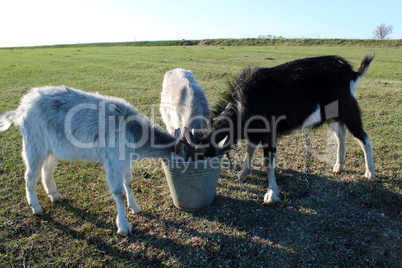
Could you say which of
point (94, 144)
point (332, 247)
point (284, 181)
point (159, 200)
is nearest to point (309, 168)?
point (284, 181)

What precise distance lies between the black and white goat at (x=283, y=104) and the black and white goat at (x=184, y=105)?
464 mm

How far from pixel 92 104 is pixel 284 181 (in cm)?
330

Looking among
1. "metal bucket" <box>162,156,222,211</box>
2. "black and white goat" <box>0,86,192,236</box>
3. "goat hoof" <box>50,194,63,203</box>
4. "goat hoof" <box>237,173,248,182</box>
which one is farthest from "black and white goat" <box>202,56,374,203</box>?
"goat hoof" <box>50,194,63,203</box>

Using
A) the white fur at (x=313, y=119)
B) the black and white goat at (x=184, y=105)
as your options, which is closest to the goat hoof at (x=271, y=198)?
the white fur at (x=313, y=119)

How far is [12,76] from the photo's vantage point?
15242 mm

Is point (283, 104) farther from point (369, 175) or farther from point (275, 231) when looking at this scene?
point (369, 175)

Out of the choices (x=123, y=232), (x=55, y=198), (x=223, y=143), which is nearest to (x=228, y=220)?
(x=223, y=143)

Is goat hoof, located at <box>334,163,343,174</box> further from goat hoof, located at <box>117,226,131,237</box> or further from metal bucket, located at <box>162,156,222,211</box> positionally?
goat hoof, located at <box>117,226,131,237</box>

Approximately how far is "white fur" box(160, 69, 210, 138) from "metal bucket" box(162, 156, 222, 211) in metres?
0.51

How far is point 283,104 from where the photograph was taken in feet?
13.5

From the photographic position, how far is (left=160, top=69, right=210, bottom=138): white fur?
15.2 ft

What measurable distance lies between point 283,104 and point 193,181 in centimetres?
176

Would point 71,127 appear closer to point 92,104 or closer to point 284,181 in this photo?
point 92,104

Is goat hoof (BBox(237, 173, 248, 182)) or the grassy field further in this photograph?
goat hoof (BBox(237, 173, 248, 182))
